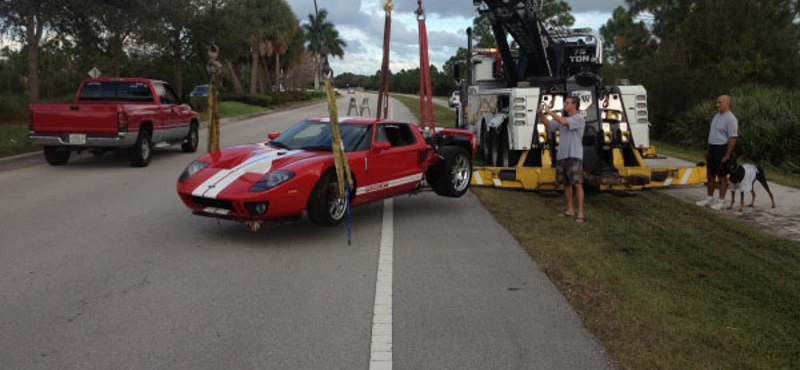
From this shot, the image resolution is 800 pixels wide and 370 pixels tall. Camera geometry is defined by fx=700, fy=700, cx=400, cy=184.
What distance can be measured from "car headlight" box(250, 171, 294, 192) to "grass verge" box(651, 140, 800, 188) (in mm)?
9520

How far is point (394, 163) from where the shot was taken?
8.81 metres

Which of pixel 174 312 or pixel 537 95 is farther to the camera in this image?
pixel 537 95

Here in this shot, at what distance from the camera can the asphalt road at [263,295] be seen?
14.3ft

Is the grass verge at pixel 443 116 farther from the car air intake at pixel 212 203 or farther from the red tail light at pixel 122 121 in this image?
the car air intake at pixel 212 203

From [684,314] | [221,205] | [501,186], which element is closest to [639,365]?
[684,314]

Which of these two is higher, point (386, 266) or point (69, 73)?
point (69, 73)

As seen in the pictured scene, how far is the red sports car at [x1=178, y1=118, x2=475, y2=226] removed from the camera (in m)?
7.21

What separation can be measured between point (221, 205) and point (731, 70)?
21317 mm

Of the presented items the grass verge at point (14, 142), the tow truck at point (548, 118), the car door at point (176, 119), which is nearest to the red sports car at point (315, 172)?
the tow truck at point (548, 118)

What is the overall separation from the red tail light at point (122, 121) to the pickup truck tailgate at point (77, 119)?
6cm

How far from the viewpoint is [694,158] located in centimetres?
1673

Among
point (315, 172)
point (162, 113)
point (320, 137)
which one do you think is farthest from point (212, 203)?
point (162, 113)

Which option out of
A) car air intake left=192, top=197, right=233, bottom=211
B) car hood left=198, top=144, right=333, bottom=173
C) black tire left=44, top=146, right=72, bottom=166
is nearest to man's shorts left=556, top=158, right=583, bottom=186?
car hood left=198, top=144, right=333, bottom=173

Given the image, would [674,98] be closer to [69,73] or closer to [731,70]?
[731,70]
